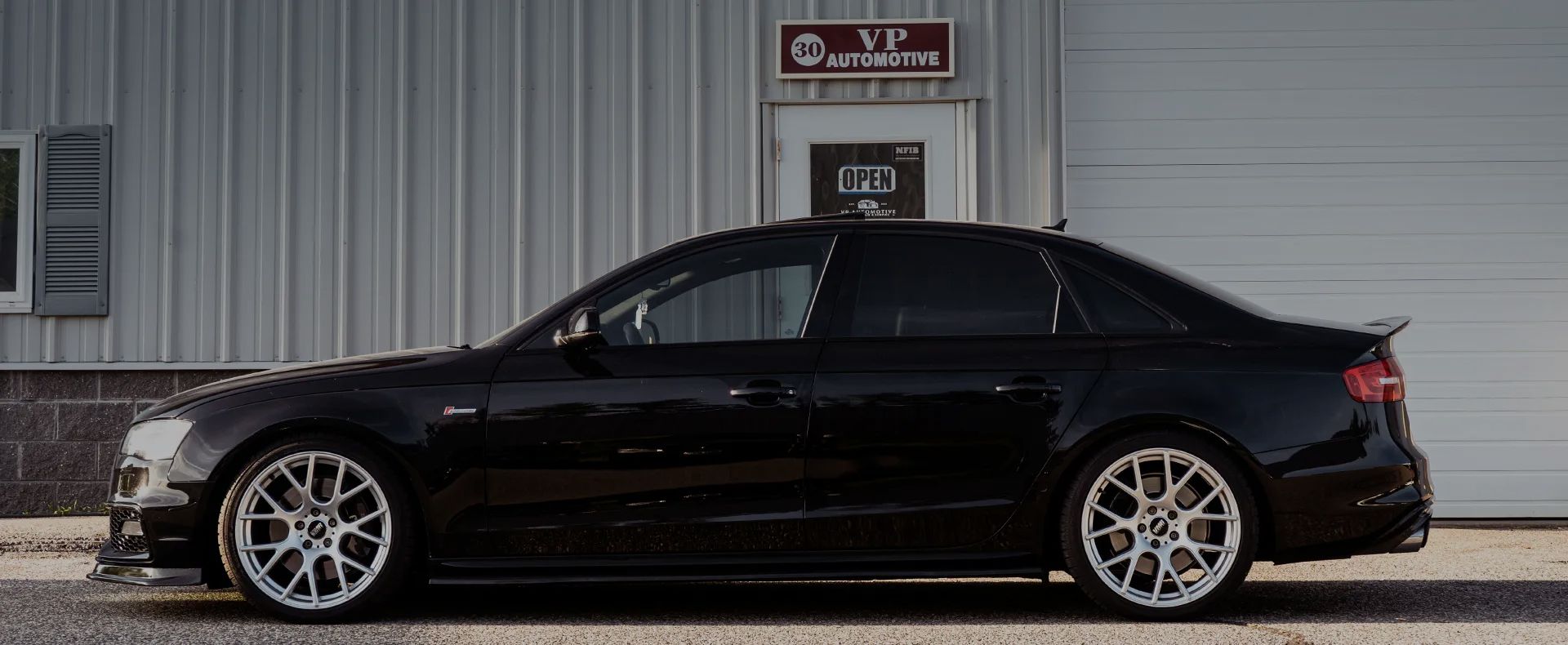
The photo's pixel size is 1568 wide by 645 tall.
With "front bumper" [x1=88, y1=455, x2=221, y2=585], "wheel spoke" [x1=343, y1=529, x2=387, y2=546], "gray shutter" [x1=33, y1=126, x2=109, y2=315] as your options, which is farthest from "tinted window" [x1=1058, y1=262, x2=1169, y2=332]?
"gray shutter" [x1=33, y1=126, x2=109, y2=315]

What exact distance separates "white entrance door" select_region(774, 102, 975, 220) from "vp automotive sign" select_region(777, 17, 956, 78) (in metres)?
0.22

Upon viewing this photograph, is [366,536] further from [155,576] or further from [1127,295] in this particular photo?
[1127,295]

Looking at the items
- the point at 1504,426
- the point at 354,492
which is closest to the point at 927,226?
the point at 354,492

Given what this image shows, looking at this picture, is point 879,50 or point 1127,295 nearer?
point 1127,295

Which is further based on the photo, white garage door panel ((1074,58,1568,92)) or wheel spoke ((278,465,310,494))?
white garage door panel ((1074,58,1568,92))

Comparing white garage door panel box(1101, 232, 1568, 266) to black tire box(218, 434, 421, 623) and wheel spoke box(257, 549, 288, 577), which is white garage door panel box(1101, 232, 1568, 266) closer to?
black tire box(218, 434, 421, 623)

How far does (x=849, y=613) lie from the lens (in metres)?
5.45

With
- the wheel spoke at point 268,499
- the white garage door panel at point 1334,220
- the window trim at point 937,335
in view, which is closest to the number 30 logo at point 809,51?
the white garage door panel at point 1334,220

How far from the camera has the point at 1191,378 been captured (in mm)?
5062

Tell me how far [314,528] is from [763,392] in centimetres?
164

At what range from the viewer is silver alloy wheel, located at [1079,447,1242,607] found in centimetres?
503

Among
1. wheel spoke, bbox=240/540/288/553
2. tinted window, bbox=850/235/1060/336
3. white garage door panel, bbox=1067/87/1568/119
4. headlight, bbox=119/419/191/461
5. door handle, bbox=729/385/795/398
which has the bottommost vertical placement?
wheel spoke, bbox=240/540/288/553

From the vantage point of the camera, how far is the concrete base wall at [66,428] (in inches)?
353

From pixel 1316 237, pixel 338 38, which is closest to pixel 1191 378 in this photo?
pixel 1316 237
